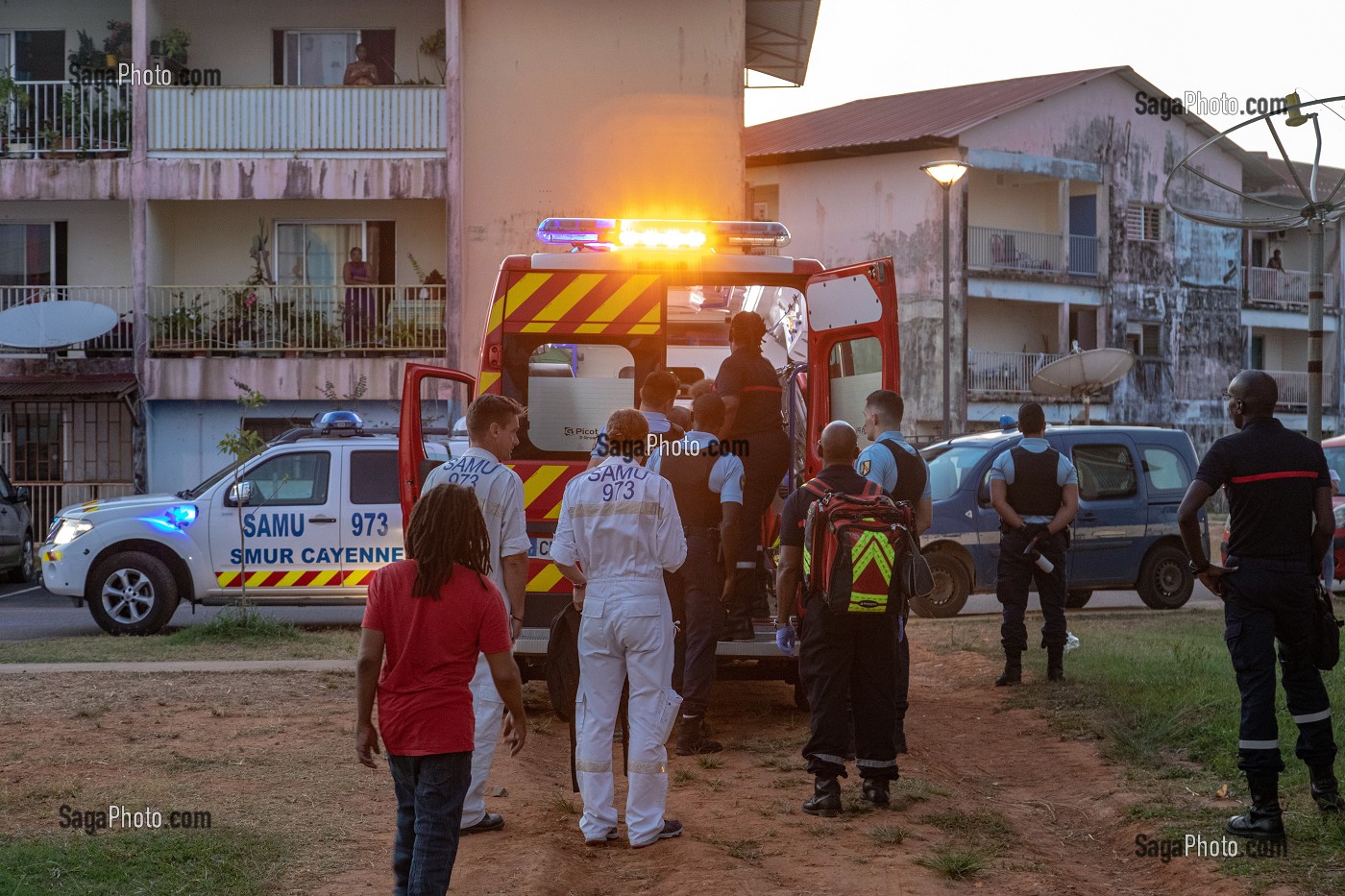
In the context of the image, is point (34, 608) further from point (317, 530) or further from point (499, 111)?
point (499, 111)

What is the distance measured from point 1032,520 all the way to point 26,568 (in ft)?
47.3

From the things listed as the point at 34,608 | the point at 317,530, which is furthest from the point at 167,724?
the point at 34,608

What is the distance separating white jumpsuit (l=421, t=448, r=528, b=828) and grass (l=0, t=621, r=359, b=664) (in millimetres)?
5998

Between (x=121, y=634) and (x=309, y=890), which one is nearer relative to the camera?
(x=309, y=890)

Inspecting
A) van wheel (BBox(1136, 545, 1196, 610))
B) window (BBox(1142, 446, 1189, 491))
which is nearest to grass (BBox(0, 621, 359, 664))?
van wheel (BBox(1136, 545, 1196, 610))

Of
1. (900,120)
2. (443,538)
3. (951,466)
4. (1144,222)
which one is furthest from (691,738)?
(1144,222)

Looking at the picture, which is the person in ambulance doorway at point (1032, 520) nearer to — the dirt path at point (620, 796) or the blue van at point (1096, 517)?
the dirt path at point (620, 796)

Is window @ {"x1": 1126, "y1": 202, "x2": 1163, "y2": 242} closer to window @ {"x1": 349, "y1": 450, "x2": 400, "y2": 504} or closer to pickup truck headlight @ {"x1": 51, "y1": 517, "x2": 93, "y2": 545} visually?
window @ {"x1": 349, "y1": 450, "x2": 400, "y2": 504}

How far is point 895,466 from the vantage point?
313 inches

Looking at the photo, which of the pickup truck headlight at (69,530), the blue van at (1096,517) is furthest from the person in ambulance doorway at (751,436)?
the pickup truck headlight at (69,530)

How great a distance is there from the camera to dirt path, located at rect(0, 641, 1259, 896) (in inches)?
227

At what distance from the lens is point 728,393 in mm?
8594

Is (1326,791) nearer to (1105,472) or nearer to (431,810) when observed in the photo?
(431,810)

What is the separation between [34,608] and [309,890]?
41.0 feet
